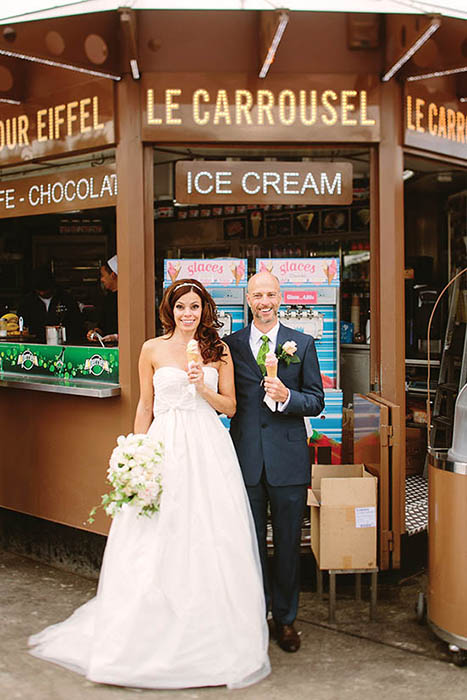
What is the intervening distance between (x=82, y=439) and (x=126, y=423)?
415mm

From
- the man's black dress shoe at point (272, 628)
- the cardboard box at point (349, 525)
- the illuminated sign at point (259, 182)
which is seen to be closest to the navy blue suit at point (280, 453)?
the man's black dress shoe at point (272, 628)

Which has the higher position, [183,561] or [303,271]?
[303,271]

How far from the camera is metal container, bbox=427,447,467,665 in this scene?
11.8 ft

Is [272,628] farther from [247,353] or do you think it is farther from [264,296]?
[264,296]

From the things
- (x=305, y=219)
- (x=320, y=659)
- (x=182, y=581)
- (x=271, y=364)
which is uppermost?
(x=305, y=219)

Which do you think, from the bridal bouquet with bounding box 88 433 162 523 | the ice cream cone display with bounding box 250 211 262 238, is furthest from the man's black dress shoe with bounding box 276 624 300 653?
the ice cream cone display with bounding box 250 211 262 238

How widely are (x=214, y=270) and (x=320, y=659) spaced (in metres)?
2.71

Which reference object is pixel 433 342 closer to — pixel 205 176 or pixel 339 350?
pixel 339 350

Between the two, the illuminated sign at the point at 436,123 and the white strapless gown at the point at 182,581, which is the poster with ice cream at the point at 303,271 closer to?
the illuminated sign at the point at 436,123

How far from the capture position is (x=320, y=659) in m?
3.74

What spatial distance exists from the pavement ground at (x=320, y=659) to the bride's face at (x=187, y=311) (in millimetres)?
1686

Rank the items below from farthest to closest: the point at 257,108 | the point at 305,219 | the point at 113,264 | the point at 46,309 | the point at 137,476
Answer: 1. the point at 305,219
2. the point at 46,309
3. the point at 113,264
4. the point at 257,108
5. the point at 137,476

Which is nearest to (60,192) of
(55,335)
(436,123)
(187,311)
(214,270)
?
(55,335)

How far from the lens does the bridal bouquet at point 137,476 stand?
3.44 metres
